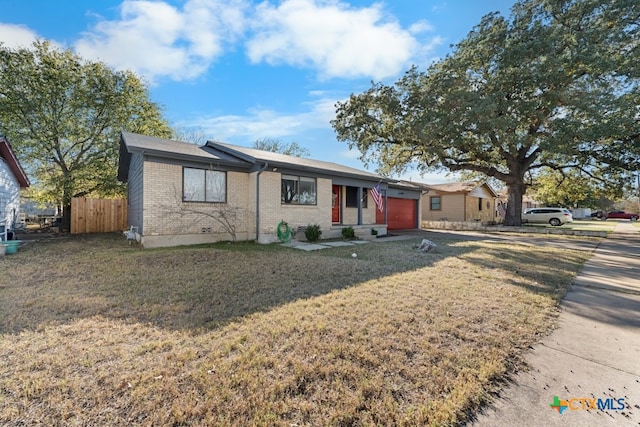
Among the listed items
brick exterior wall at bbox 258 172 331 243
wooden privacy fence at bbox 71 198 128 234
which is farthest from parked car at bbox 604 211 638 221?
wooden privacy fence at bbox 71 198 128 234

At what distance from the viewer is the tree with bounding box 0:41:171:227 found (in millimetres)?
14727

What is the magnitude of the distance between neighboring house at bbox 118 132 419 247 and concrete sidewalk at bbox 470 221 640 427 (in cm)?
895

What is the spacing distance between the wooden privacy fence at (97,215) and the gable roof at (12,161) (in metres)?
2.49

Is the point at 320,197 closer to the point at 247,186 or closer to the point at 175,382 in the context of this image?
the point at 247,186

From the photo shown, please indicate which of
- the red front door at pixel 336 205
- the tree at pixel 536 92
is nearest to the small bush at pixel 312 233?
the red front door at pixel 336 205

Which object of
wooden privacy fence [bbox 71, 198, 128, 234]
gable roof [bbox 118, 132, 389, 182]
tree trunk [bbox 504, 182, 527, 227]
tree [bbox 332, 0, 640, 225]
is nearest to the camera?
gable roof [bbox 118, 132, 389, 182]

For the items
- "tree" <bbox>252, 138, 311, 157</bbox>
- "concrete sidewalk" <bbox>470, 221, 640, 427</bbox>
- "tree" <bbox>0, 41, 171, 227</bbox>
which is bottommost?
"concrete sidewalk" <bbox>470, 221, 640, 427</bbox>

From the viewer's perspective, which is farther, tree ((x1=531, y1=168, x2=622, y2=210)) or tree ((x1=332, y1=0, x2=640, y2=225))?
tree ((x1=531, y1=168, x2=622, y2=210))

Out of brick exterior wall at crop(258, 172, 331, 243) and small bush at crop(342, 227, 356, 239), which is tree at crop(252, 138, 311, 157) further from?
small bush at crop(342, 227, 356, 239)

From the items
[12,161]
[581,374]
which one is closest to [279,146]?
[12,161]

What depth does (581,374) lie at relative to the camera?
270 centimetres

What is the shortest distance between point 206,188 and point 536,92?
17.9 m

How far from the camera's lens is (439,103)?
16312mm

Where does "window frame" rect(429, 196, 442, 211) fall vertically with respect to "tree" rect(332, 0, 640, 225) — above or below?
below
